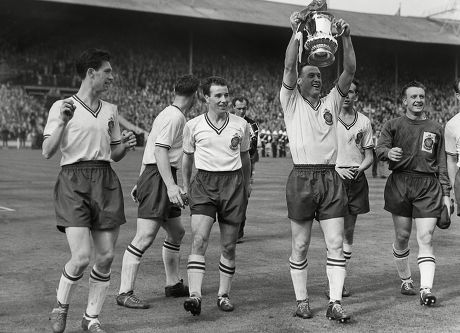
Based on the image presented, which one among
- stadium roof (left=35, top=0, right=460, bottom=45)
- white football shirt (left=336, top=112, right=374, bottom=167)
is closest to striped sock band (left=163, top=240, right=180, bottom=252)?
white football shirt (left=336, top=112, right=374, bottom=167)

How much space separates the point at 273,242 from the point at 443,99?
53.0 metres

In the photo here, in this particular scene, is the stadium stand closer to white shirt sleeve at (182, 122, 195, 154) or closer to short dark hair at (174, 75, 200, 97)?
short dark hair at (174, 75, 200, 97)

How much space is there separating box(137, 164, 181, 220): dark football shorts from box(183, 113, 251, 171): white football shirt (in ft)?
1.28

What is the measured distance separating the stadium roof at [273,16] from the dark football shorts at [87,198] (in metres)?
40.5

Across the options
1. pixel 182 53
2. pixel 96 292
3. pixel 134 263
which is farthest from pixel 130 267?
pixel 182 53

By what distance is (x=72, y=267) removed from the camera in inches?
202

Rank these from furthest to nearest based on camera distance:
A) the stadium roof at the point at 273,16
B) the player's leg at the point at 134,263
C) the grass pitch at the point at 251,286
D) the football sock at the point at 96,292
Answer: the stadium roof at the point at 273,16 < the player's leg at the point at 134,263 < the grass pitch at the point at 251,286 < the football sock at the point at 96,292

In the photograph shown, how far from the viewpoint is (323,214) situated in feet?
19.5

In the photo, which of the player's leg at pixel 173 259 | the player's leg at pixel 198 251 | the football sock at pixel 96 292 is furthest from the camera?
the player's leg at pixel 173 259

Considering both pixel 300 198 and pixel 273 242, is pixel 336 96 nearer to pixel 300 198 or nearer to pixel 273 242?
pixel 300 198

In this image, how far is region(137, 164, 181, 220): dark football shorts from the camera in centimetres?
641

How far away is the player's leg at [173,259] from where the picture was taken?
666cm

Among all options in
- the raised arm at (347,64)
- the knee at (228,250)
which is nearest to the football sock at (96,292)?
the knee at (228,250)

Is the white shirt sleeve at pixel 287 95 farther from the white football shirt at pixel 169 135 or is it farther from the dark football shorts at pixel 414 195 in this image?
the dark football shorts at pixel 414 195
